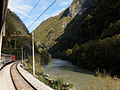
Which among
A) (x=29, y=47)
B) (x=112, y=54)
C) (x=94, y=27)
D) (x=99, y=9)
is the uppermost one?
(x=99, y=9)

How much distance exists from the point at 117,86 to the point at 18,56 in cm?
11748

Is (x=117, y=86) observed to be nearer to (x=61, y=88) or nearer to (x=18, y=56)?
(x=61, y=88)

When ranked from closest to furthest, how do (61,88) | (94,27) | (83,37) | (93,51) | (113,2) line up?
(61,88), (93,51), (113,2), (94,27), (83,37)

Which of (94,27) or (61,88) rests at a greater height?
(94,27)

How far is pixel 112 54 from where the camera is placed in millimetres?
60188

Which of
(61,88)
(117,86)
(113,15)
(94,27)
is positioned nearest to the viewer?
(117,86)

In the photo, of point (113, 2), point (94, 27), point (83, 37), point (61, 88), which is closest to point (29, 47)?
point (83, 37)

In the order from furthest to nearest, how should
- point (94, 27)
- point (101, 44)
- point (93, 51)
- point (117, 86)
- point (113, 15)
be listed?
point (94, 27) < point (113, 15) < point (93, 51) < point (101, 44) < point (117, 86)

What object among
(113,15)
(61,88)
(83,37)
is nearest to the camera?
(61,88)

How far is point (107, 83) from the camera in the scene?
32.8 ft

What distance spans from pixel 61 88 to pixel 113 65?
45558mm

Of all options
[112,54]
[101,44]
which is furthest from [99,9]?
[112,54]

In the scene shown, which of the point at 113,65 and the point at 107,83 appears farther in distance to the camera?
the point at 113,65

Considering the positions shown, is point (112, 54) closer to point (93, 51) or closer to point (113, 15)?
point (93, 51)
